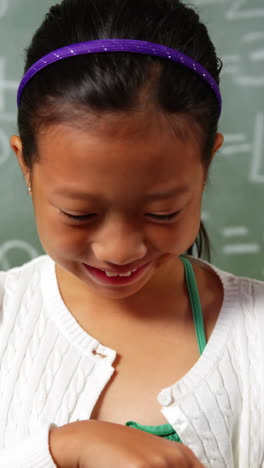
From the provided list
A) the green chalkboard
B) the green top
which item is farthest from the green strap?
the green chalkboard

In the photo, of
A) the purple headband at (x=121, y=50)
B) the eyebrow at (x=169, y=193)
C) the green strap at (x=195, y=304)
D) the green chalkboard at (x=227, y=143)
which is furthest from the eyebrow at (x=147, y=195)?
the green chalkboard at (x=227, y=143)

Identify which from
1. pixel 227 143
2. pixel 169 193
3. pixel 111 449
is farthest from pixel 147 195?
pixel 227 143

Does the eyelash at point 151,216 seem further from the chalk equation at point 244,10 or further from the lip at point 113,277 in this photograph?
the chalk equation at point 244,10

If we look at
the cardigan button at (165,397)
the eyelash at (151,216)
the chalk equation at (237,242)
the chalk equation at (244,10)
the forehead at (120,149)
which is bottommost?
the cardigan button at (165,397)

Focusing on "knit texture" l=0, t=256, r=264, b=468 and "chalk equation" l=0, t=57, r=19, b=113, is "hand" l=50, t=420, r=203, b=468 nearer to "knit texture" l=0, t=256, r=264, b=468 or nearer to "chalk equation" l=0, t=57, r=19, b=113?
"knit texture" l=0, t=256, r=264, b=468

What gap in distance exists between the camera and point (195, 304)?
76 centimetres

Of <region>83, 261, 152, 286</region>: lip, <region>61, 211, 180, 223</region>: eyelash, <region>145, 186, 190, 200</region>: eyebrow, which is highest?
<region>145, 186, 190, 200</region>: eyebrow

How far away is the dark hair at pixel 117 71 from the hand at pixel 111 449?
11.1 inches

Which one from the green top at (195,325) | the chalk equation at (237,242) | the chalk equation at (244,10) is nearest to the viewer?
the green top at (195,325)

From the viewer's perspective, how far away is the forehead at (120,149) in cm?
53

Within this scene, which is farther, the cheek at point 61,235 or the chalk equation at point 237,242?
the chalk equation at point 237,242

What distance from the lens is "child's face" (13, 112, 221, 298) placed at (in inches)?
21.0

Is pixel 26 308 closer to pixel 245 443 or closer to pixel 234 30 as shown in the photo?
pixel 245 443

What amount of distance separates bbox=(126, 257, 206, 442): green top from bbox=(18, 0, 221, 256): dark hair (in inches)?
7.7
